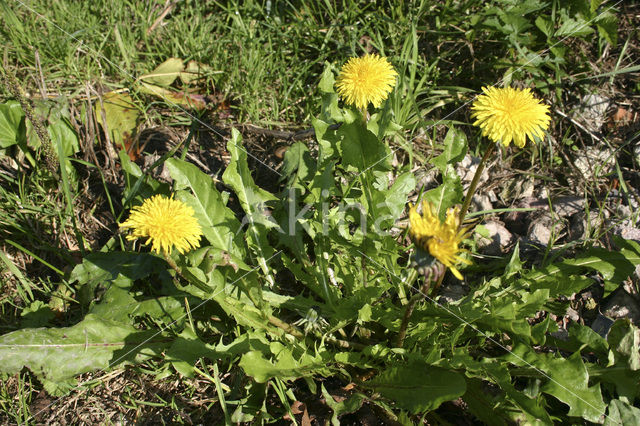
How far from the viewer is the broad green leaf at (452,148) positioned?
230cm

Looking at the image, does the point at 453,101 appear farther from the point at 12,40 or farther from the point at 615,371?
the point at 12,40

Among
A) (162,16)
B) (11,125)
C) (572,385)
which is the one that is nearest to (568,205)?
(572,385)

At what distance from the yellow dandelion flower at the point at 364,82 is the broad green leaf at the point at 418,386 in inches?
46.4

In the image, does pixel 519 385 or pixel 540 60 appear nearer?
pixel 519 385

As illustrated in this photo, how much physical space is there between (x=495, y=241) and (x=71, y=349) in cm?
223

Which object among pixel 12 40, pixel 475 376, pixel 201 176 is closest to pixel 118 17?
pixel 12 40

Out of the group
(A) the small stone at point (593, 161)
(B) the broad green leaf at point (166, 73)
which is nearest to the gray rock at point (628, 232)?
(A) the small stone at point (593, 161)

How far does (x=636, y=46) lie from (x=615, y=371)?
95.7 inches

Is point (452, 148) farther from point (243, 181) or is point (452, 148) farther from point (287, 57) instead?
point (287, 57)

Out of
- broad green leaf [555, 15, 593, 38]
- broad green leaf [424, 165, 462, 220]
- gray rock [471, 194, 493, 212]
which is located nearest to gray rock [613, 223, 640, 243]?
gray rock [471, 194, 493, 212]

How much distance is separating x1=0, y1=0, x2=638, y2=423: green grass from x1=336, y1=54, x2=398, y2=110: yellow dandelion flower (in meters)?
0.65

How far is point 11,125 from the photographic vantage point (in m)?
2.85

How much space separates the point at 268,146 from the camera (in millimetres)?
3166

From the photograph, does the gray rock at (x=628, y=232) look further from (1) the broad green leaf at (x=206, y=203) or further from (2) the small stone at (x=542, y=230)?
(1) the broad green leaf at (x=206, y=203)
